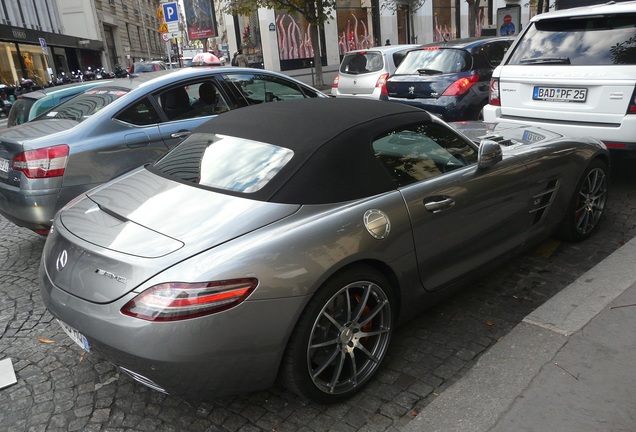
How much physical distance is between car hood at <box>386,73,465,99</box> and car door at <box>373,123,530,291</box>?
4.20 meters

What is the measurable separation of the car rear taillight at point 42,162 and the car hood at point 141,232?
1467mm

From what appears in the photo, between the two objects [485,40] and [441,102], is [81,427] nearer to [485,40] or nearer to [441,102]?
[441,102]

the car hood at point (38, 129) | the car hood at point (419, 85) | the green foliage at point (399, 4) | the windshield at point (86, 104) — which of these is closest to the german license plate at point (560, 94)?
the car hood at point (419, 85)

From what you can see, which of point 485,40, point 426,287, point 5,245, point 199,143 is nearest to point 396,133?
point 426,287

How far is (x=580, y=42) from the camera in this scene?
17.2 ft

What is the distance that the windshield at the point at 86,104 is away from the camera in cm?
473

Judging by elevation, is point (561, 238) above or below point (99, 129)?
below

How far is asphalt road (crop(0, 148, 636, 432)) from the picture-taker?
251 cm

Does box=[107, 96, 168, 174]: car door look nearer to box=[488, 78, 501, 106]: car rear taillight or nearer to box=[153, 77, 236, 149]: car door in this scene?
box=[153, 77, 236, 149]: car door

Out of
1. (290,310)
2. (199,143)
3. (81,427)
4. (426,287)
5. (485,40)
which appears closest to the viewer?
(290,310)

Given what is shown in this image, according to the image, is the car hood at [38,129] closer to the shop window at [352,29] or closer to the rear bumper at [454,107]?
the rear bumper at [454,107]

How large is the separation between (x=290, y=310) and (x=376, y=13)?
3065 cm

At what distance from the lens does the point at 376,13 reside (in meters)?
30.1

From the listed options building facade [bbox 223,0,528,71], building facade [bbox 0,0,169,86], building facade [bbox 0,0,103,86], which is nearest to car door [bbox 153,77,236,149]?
building facade [bbox 0,0,169,86]
